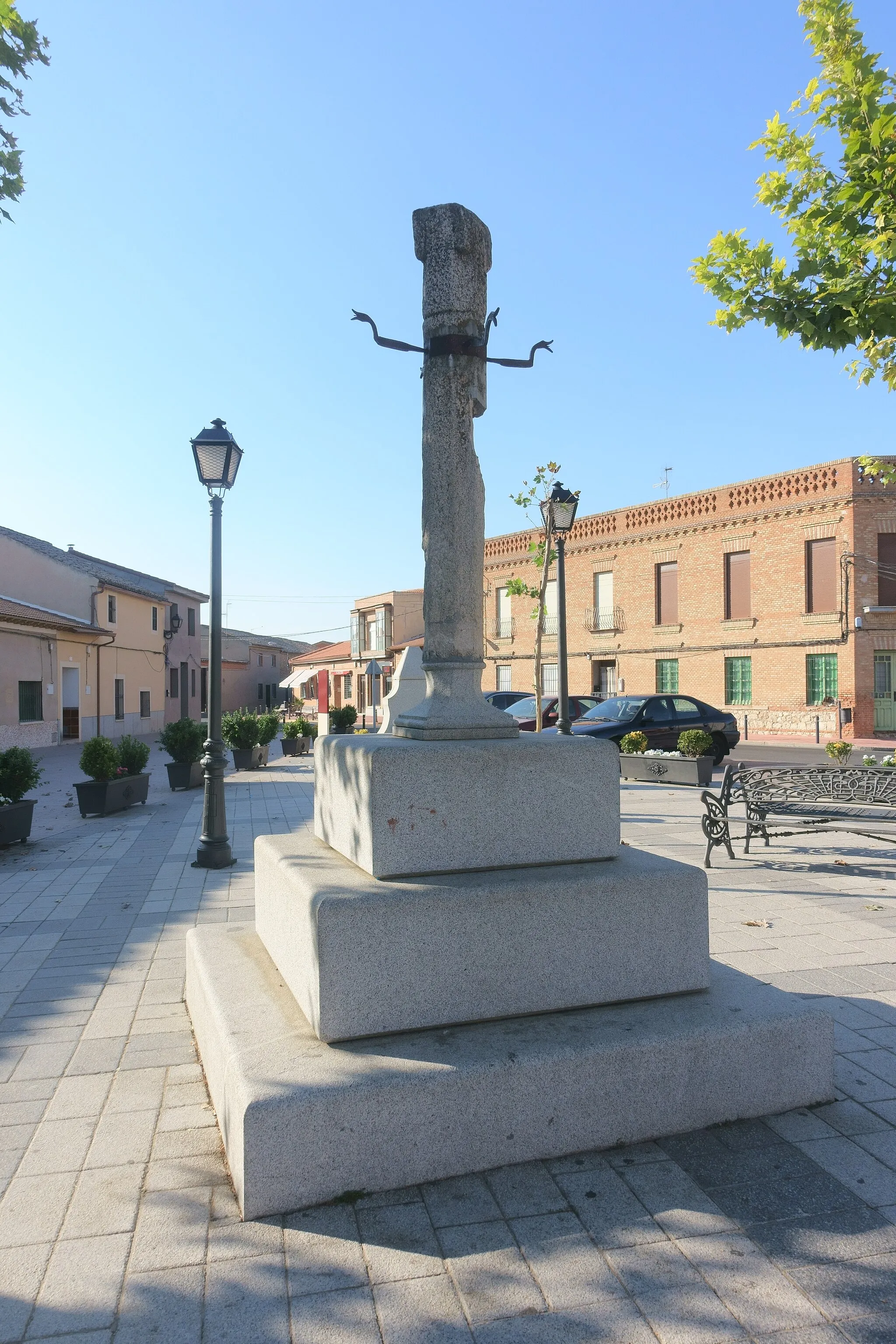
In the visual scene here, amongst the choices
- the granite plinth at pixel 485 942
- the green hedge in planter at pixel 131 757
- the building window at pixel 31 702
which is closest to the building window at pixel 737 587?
the green hedge in planter at pixel 131 757

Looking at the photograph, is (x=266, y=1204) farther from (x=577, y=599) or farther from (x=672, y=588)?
(x=577, y=599)

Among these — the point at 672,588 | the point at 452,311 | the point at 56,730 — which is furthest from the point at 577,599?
the point at 452,311

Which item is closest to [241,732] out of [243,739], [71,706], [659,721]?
[243,739]

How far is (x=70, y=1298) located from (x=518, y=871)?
1755 mm

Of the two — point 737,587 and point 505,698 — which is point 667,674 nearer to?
point 737,587

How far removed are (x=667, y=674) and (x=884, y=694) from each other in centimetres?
727

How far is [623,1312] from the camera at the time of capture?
2.04m

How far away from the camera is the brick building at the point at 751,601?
79.6ft

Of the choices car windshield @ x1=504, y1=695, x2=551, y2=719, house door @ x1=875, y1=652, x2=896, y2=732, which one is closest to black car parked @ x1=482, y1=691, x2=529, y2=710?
car windshield @ x1=504, y1=695, x2=551, y2=719

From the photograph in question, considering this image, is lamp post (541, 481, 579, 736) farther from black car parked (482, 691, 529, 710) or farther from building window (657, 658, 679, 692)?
building window (657, 658, 679, 692)

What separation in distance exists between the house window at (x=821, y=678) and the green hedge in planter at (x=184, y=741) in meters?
18.5

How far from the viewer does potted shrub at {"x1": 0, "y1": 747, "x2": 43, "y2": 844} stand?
29.3 ft

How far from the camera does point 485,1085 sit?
2611mm

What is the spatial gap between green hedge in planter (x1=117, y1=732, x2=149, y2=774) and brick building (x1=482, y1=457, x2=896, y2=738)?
16.8 metres
